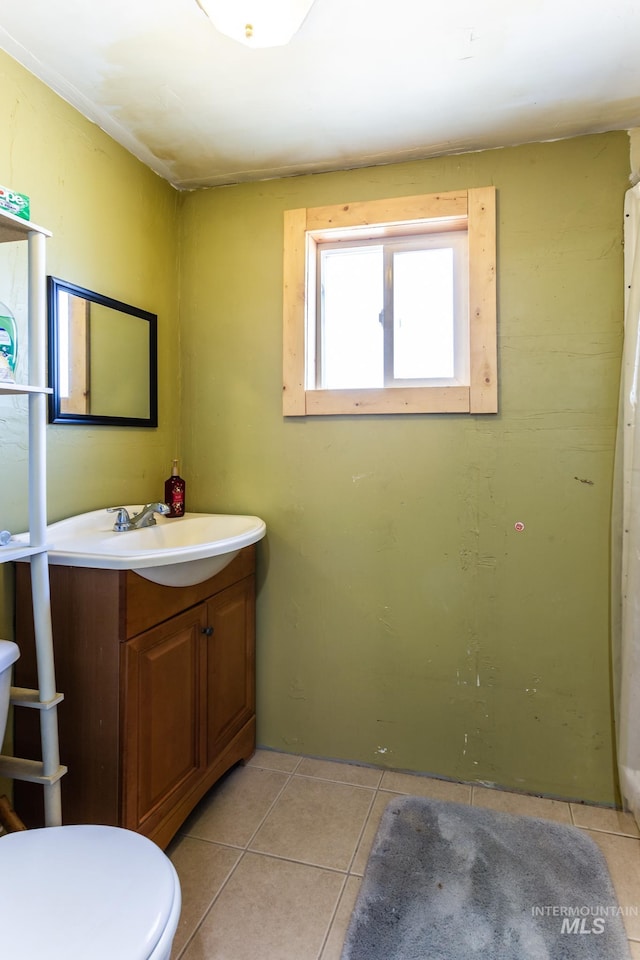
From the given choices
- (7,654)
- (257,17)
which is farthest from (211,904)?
(257,17)

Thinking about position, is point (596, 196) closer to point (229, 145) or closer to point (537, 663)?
point (229, 145)

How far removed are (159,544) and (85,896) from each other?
3.32 ft

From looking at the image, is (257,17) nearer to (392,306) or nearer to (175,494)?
(392,306)

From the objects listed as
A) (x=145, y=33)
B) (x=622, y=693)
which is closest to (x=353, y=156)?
(x=145, y=33)

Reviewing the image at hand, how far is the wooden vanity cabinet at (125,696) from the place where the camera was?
134cm

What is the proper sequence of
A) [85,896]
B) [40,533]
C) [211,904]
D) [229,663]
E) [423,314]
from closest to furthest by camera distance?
[85,896] → [40,533] → [211,904] → [229,663] → [423,314]

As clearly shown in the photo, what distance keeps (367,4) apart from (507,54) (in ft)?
1.41

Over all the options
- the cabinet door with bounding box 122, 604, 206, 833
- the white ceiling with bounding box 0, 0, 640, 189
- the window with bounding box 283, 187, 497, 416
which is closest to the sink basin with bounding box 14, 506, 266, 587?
the cabinet door with bounding box 122, 604, 206, 833

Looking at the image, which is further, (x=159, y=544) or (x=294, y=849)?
(x=159, y=544)

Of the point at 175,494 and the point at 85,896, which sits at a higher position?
the point at 175,494

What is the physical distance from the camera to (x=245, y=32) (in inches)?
46.1

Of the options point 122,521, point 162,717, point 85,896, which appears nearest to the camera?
point 85,896

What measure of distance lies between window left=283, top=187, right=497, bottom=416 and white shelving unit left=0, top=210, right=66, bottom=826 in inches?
38.5

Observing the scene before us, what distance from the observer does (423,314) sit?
2037 millimetres
